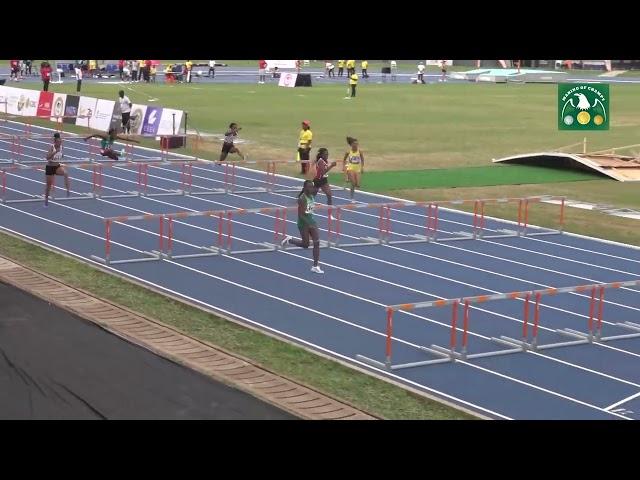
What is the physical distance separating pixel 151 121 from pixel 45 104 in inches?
313

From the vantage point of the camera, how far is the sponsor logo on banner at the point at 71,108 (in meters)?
45.1

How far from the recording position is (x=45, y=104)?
155ft

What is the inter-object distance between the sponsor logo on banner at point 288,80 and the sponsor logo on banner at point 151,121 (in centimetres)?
3022

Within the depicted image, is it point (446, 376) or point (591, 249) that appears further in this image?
point (591, 249)

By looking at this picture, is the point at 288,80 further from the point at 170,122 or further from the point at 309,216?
the point at 309,216

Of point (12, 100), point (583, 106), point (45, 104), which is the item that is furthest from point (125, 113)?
point (583, 106)

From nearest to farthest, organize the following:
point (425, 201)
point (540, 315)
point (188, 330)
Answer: point (188, 330)
point (540, 315)
point (425, 201)
